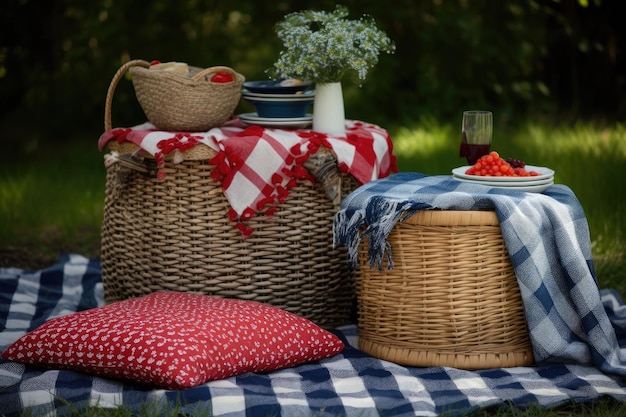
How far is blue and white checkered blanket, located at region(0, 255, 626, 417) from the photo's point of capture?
2.35 m

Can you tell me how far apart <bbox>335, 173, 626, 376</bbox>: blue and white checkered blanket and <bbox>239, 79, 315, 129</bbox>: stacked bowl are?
0.61 metres

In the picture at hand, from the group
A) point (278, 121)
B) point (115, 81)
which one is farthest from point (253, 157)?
point (115, 81)

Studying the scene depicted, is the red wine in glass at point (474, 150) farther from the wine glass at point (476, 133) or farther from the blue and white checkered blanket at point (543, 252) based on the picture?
the blue and white checkered blanket at point (543, 252)

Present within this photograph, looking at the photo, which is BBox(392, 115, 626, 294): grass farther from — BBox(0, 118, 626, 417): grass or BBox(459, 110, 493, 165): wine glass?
BBox(459, 110, 493, 165): wine glass

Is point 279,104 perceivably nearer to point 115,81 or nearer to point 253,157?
point 253,157

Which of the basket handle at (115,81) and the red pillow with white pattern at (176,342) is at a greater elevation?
the basket handle at (115,81)

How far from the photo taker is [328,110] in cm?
327

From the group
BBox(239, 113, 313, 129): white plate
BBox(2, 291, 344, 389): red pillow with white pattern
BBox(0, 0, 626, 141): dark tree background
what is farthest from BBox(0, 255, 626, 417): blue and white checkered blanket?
BBox(0, 0, 626, 141): dark tree background

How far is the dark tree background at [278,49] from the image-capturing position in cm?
611

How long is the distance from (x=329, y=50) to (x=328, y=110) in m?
0.23

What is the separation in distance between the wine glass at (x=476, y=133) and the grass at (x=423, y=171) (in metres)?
1.01

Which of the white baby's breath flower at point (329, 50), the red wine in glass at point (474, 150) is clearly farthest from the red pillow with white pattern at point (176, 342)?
the white baby's breath flower at point (329, 50)

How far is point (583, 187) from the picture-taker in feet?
14.3

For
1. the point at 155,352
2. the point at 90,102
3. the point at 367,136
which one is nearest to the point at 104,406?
the point at 155,352
